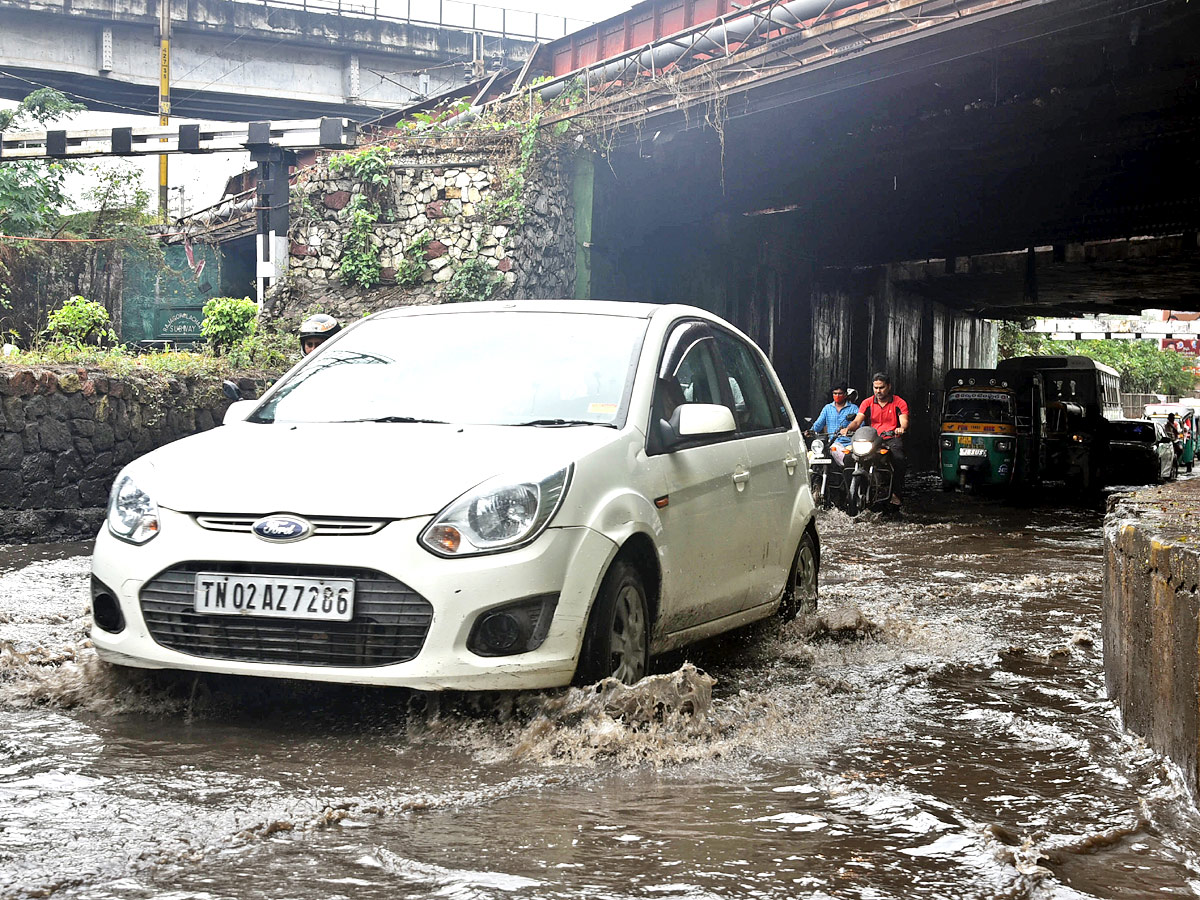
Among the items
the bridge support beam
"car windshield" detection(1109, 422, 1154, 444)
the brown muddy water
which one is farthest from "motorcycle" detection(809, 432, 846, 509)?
the brown muddy water

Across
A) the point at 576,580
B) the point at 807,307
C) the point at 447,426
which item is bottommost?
the point at 576,580

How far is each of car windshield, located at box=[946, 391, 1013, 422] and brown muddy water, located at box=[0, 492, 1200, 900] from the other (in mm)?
16385

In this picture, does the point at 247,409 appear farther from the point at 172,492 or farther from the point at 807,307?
the point at 807,307

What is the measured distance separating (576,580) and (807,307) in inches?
998

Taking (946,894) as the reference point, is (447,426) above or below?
above

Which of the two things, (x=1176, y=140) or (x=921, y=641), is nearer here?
(x=921, y=641)

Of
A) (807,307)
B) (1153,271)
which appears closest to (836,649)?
(807,307)

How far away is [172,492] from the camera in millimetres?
4453

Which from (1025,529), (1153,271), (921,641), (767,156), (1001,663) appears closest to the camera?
(1001,663)

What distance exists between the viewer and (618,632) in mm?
4660

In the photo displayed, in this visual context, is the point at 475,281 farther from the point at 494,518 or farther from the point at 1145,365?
the point at 1145,365

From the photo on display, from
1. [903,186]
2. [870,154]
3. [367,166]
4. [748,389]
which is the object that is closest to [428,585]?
[748,389]

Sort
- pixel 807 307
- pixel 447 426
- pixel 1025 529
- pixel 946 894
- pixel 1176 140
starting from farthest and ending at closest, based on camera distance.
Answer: pixel 807 307 → pixel 1176 140 → pixel 1025 529 → pixel 447 426 → pixel 946 894

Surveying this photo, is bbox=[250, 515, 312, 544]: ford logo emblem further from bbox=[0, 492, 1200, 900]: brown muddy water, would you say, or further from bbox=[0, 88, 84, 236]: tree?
bbox=[0, 88, 84, 236]: tree
